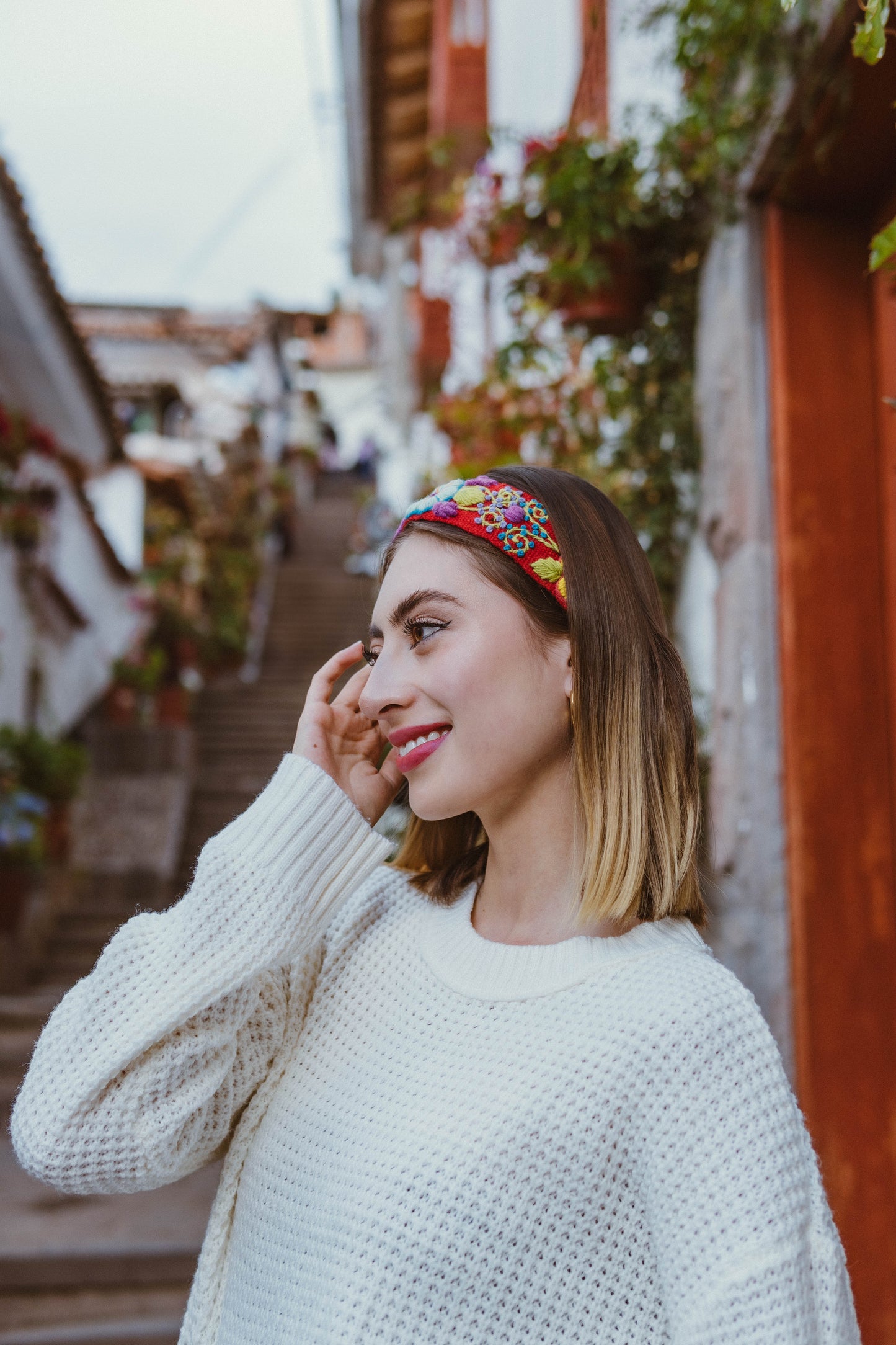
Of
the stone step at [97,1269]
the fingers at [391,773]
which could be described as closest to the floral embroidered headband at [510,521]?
the fingers at [391,773]

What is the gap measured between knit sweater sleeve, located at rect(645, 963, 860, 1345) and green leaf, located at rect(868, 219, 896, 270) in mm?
732

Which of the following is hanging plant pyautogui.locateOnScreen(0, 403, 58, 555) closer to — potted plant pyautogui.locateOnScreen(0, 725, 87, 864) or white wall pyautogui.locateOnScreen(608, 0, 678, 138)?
potted plant pyautogui.locateOnScreen(0, 725, 87, 864)

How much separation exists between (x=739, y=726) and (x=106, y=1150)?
172 centimetres

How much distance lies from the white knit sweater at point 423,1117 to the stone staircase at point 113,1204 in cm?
59

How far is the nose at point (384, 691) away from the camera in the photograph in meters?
1.29

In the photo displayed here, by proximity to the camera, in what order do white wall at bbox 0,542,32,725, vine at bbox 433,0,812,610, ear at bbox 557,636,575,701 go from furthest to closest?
Answer: white wall at bbox 0,542,32,725
vine at bbox 433,0,812,610
ear at bbox 557,636,575,701

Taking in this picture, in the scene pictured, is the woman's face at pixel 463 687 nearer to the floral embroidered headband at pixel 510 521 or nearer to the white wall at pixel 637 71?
the floral embroidered headband at pixel 510 521

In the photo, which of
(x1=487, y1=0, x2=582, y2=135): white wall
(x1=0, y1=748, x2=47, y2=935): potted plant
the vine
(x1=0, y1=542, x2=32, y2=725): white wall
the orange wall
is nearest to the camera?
the orange wall

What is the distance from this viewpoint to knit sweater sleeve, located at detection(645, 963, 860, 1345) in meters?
0.98

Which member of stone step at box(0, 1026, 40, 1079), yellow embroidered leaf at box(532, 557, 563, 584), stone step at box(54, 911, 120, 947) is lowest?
stone step at box(54, 911, 120, 947)

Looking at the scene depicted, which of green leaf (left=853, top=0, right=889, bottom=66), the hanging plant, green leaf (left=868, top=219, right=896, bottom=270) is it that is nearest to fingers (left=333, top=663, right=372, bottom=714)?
green leaf (left=868, top=219, right=896, bottom=270)

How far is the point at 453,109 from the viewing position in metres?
9.30

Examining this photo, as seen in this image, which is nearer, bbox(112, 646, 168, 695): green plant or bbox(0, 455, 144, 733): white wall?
bbox(0, 455, 144, 733): white wall

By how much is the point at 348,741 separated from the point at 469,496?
36 cm
